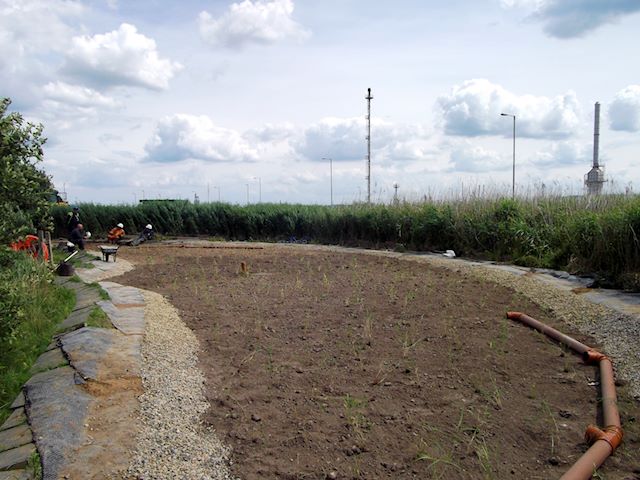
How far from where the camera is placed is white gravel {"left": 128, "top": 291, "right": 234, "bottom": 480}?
3045 millimetres

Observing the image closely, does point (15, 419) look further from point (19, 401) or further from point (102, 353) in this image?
point (102, 353)

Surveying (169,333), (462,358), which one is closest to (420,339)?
(462,358)

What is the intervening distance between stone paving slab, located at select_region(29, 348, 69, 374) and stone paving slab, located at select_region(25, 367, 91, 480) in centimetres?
12

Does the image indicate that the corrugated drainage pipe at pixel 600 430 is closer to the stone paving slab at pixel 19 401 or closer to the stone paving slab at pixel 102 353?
the stone paving slab at pixel 102 353

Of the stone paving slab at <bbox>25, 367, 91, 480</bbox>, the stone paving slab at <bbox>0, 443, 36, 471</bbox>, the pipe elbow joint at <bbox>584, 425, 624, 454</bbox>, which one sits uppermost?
the stone paving slab at <bbox>25, 367, 91, 480</bbox>

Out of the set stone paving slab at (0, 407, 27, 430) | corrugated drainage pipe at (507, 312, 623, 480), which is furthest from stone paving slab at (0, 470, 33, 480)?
corrugated drainage pipe at (507, 312, 623, 480)

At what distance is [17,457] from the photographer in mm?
3016

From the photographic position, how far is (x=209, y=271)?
9883 mm

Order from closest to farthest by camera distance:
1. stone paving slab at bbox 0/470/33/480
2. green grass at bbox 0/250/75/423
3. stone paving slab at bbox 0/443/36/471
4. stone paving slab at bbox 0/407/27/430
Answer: stone paving slab at bbox 0/470/33/480, stone paving slab at bbox 0/443/36/471, stone paving slab at bbox 0/407/27/430, green grass at bbox 0/250/75/423

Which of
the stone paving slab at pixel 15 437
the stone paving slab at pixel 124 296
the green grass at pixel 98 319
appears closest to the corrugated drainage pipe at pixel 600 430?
the stone paving slab at pixel 15 437

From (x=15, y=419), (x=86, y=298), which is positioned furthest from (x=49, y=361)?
(x=86, y=298)

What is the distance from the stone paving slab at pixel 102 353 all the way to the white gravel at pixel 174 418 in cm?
10

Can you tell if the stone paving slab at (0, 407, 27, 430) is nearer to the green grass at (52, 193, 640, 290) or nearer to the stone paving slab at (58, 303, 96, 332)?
the stone paving slab at (58, 303, 96, 332)

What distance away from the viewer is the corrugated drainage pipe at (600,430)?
298 centimetres
